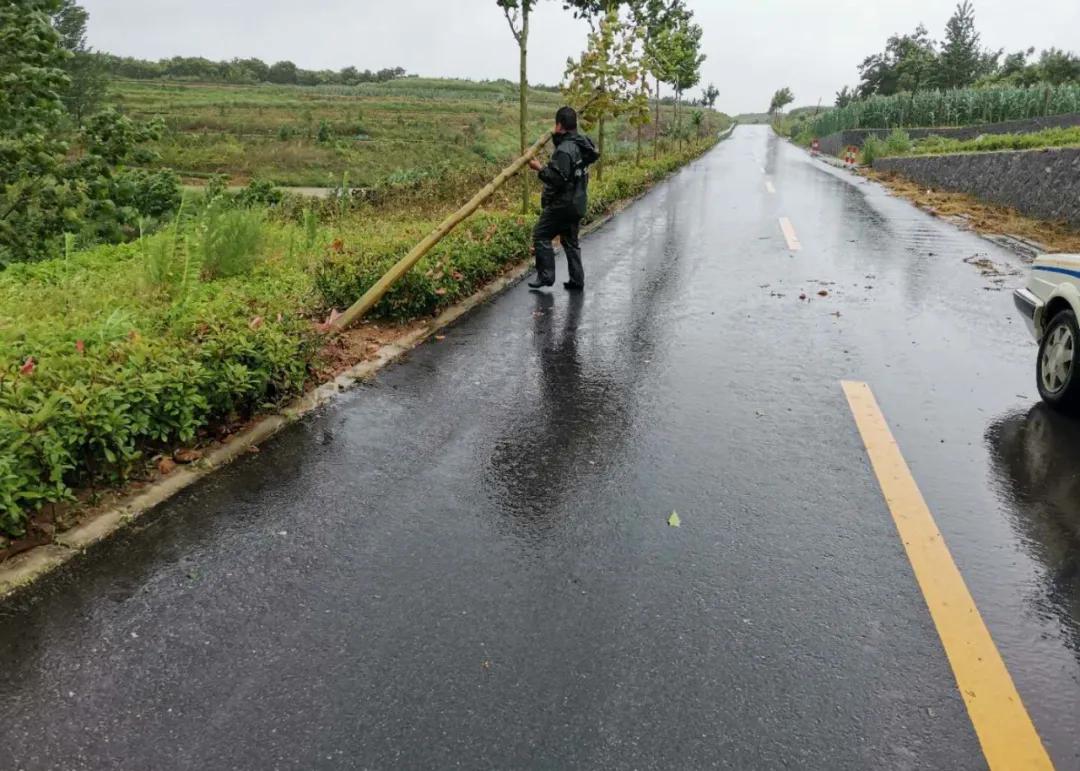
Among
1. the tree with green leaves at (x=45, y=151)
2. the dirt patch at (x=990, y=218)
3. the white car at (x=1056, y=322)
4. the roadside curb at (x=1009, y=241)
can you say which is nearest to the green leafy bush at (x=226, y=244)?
the tree with green leaves at (x=45, y=151)

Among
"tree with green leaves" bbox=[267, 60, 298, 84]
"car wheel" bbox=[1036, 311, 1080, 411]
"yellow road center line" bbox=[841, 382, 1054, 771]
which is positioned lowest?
"yellow road center line" bbox=[841, 382, 1054, 771]

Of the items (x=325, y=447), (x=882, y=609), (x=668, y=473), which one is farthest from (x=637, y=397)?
(x=882, y=609)

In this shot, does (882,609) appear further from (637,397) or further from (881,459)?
(637,397)

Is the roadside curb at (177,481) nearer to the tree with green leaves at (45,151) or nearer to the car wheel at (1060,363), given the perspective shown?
the tree with green leaves at (45,151)

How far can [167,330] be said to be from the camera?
4.69 meters

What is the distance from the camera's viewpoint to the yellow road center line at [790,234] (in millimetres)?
11352

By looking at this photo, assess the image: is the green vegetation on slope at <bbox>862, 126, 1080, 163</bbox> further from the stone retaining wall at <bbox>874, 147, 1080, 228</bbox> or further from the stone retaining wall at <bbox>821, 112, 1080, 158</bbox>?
the stone retaining wall at <bbox>821, 112, 1080, 158</bbox>

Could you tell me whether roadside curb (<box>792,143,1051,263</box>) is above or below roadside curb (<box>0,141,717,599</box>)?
above

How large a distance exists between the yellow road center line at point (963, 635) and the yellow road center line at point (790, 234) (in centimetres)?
784

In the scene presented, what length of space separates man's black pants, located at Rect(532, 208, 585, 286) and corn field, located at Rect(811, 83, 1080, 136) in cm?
3677

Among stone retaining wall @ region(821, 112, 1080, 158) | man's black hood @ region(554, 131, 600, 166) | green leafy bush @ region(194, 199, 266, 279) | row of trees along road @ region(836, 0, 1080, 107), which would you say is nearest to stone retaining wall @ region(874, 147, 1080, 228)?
man's black hood @ region(554, 131, 600, 166)

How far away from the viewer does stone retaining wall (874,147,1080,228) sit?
1234 cm

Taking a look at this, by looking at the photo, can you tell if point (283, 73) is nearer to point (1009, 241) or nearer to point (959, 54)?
point (959, 54)

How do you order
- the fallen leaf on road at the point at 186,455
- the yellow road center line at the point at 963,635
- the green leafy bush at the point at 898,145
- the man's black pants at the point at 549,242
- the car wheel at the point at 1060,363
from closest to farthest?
the yellow road center line at the point at 963,635 → the fallen leaf on road at the point at 186,455 → the car wheel at the point at 1060,363 → the man's black pants at the point at 549,242 → the green leafy bush at the point at 898,145
